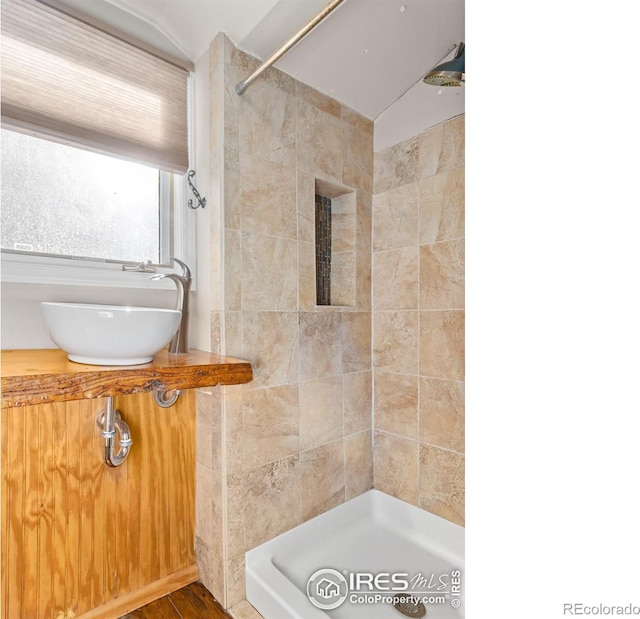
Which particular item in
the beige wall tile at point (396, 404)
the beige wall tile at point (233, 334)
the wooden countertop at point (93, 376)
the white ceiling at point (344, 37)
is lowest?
the beige wall tile at point (396, 404)

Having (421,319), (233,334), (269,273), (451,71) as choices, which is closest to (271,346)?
(233,334)

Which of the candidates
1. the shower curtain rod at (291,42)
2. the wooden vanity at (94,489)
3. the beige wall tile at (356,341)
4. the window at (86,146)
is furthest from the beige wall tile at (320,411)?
the shower curtain rod at (291,42)

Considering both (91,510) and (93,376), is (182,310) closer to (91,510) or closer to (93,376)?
(93,376)

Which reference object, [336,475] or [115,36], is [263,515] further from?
[115,36]

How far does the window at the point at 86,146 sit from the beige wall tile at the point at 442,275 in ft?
3.63

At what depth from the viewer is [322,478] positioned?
1.78m

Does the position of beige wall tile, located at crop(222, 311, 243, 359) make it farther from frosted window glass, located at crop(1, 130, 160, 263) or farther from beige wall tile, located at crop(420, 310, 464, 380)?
beige wall tile, located at crop(420, 310, 464, 380)

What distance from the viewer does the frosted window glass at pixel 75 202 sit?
125cm

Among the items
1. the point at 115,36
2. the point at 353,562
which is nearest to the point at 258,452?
the point at 353,562

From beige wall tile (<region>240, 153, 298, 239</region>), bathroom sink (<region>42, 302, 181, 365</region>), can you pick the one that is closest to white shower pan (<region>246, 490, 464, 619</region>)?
bathroom sink (<region>42, 302, 181, 365</region>)

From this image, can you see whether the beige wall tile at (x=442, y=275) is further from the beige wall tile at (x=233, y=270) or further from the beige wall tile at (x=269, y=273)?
the beige wall tile at (x=233, y=270)
